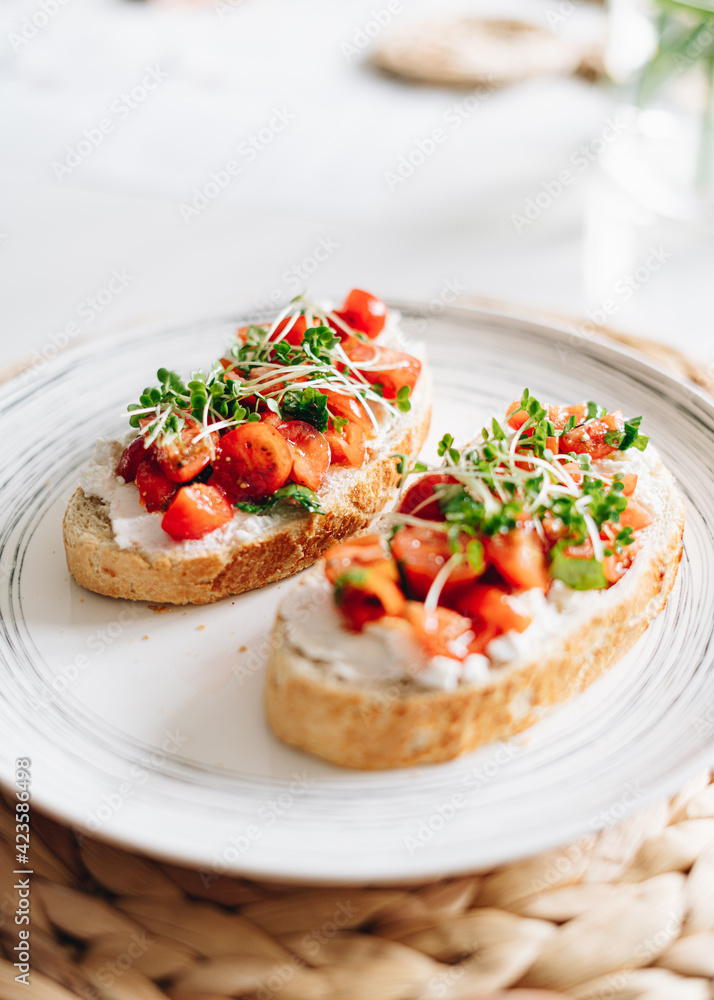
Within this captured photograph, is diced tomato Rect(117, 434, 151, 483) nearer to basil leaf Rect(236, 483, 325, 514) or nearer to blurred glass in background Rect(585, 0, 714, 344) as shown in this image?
basil leaf Rect(236, 483, 325, 514)

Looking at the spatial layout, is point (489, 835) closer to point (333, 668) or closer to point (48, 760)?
point (333, 668)

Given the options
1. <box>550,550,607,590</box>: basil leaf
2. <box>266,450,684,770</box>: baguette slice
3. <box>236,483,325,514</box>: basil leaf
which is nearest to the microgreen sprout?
<box>550,550,607,590</box>: basil leaf

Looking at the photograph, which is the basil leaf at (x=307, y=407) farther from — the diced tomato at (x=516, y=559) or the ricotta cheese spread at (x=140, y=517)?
the diced tomato at (x=516, y=559)

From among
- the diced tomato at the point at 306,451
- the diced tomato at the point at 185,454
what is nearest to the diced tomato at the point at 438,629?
the diced tomato at the point at 306,451

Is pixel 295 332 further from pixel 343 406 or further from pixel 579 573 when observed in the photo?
pixel 579 573

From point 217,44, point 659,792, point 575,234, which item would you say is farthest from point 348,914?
point 217,44
